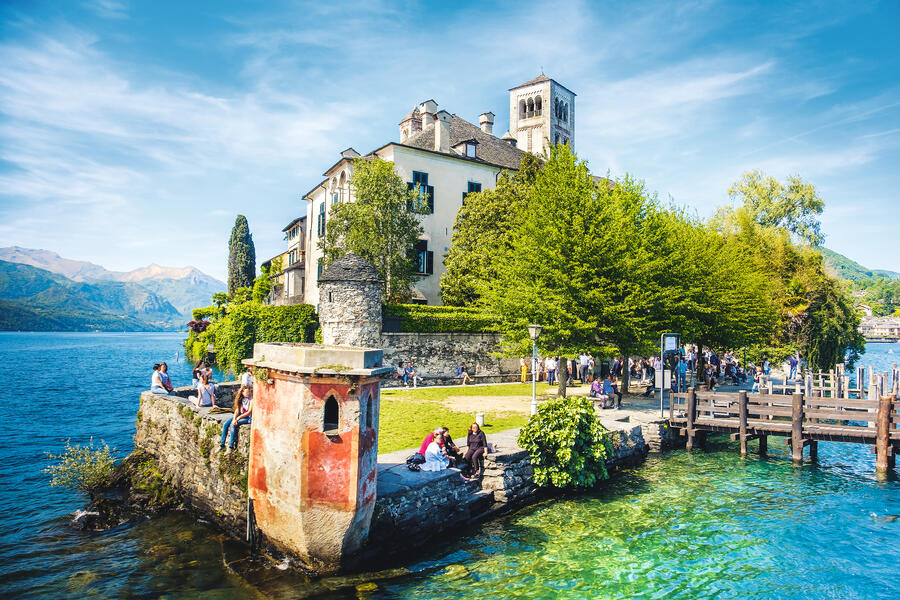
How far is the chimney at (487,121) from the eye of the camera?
52562 mm

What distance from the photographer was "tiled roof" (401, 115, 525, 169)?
132 feet

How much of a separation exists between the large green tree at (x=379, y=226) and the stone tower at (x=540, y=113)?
115ft

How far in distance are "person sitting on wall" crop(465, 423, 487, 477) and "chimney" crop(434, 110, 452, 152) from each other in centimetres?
2904

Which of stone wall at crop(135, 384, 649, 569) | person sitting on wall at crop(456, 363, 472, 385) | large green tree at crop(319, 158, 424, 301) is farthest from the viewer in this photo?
large green tree at crop(319, 158, 424, 301)

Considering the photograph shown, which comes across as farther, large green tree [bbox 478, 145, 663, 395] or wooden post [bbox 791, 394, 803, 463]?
large green tree [bbox 478, 145, 663, 395]

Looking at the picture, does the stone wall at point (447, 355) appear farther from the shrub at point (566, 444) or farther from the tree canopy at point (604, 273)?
the shrub at point (566, 444)

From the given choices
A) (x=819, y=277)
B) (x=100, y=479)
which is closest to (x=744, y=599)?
(x=100, y=479)

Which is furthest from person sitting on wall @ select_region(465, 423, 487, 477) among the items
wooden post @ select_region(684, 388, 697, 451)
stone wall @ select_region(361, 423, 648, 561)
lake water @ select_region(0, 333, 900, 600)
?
wooden post @ select_region(684, 388, 697, 451)

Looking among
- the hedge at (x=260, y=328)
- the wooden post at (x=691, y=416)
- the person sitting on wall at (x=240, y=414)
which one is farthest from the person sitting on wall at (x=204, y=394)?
the wooden post at (x=691, y=416)

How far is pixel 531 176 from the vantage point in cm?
3584

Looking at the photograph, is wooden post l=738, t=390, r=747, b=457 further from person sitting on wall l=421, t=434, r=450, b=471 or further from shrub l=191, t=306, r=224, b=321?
shrub l=191, t=306, r=224, b=321

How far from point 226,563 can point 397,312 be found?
19.4 m

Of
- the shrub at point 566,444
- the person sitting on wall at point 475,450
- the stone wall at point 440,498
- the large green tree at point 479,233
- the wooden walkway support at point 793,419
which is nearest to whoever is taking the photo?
the stone wall at point 440,498

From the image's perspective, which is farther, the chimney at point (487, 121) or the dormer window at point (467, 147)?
the chimney at point (487, 121)
